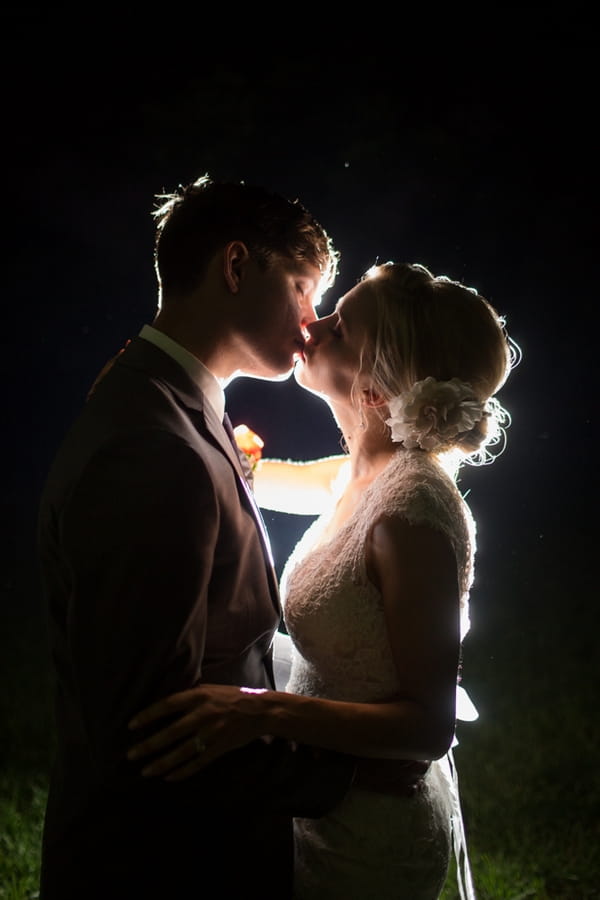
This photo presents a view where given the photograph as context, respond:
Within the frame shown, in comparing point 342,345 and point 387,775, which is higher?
point 342,345

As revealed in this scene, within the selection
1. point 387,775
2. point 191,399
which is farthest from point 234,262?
point 387,775

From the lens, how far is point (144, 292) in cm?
1027

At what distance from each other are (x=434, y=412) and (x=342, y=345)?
430mm

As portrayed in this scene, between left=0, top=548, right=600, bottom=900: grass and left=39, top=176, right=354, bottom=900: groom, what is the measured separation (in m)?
2.03

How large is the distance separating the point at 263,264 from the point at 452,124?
7.41 metres

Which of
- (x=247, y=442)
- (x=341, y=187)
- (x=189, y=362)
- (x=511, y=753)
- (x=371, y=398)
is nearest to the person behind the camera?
(x=189, y=362)

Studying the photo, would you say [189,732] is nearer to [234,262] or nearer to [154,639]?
[154,639]

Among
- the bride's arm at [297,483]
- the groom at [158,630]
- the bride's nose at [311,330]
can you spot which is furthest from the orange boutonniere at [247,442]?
the groom at [158,630]

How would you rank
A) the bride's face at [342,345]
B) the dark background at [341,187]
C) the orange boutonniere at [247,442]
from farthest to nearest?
the dark background at [341,187], the orange boutonniere at [247,442], the bride's face at [342,345]

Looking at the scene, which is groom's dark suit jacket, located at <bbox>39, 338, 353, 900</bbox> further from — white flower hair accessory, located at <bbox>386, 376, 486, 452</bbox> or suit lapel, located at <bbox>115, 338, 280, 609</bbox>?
white flower hair accessory, located at <bbox>386, 376, 486, 452</bbox>

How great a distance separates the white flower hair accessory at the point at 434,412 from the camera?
2.02 m

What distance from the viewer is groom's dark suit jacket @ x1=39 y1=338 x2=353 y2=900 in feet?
4.68

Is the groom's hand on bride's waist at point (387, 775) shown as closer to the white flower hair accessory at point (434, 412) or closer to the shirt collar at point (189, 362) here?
the white flower hair accessory at point (434, 412)

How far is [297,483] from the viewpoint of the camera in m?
2.92
